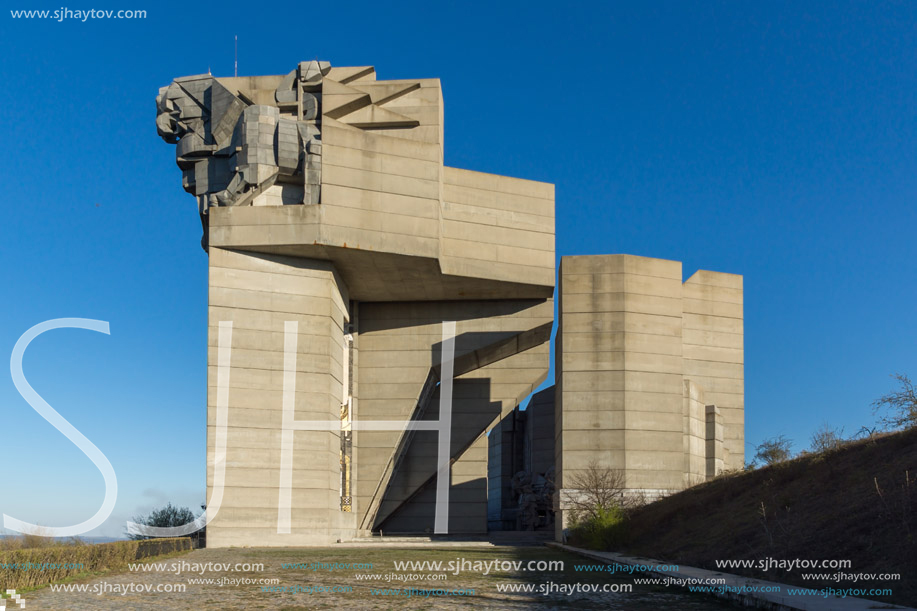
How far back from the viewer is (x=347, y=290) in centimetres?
3647

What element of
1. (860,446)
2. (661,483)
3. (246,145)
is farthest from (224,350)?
(860,446)

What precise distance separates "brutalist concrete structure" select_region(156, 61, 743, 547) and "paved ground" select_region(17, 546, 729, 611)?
438 inches

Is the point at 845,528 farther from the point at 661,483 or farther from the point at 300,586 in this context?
the point at 661,483

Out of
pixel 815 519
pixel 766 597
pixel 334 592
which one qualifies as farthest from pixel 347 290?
pixel 766 597

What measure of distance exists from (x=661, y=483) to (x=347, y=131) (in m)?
16.9

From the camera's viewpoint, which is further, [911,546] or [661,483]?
[661,483]

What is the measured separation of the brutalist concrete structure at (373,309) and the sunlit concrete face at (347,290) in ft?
0.25

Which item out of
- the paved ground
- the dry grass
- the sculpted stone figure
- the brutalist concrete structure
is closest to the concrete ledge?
the paved ground

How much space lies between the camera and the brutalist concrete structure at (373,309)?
1193 inches

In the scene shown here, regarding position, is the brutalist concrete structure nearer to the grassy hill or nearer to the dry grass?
the grassy hill

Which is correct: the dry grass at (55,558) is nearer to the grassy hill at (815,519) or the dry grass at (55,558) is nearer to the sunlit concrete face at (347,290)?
the sunlit concrete face at (347,290)

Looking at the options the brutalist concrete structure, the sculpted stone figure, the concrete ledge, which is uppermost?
the sculpted stone figure

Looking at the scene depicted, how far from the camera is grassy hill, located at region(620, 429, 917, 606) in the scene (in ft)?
37.4

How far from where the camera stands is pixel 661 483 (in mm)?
30594
